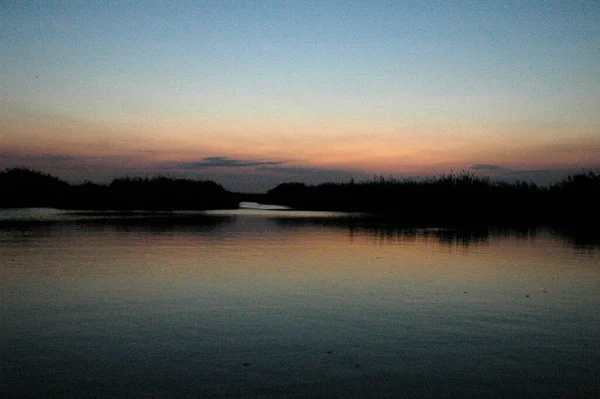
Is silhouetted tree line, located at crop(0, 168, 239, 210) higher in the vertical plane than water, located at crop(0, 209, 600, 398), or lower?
higher

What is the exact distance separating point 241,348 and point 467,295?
454 centimetres

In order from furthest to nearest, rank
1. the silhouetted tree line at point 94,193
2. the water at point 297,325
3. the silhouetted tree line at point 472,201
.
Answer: the silhouetted tree line at point 94,193 → the silhouetted tree line at point 472,201 → the water at point 297,325

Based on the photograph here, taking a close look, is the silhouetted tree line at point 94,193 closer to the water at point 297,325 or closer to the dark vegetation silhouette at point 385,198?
the dark vegetation silhouette at point 385,198

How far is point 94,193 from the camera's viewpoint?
56969 millimetres

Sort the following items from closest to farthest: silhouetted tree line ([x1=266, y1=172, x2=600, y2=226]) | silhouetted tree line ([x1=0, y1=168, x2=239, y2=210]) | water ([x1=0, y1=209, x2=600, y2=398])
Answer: water ([x1=0, y1=209, x2=600, y2=398]), silhouetted tree line ([x1=266, y1=172, x2=600, y2=226]), silhouetted tree line ([x1=0, y1=168, x2=239, y2=210])

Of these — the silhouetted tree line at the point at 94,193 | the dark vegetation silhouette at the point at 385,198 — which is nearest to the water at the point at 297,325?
the dark vegetation silhouette at the point at 385,198

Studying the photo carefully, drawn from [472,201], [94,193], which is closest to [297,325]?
[472,201]

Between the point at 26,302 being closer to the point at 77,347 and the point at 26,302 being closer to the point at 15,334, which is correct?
the point at 15,334

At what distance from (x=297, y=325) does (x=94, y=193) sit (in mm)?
53987

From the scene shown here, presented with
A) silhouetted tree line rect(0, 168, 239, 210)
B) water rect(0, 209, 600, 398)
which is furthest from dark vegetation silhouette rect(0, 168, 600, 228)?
water rect(0, 209, 600, 398)

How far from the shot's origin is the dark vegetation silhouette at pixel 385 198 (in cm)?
3331

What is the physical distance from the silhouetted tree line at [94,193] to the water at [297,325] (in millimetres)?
42701

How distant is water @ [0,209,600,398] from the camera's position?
4.99 metres

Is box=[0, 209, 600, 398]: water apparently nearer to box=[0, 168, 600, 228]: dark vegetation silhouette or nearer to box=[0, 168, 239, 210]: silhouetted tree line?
box=[0, 168, 600, 228]: dark vegetation silhouette
